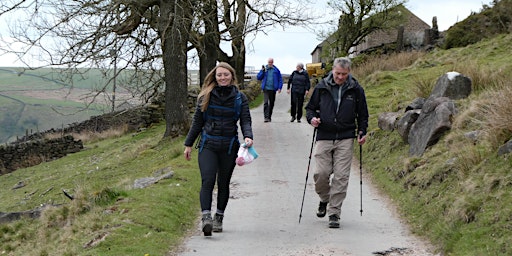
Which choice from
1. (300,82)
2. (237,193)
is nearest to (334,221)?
(237,193)

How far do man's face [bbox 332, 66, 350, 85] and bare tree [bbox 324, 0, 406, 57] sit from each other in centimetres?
4601

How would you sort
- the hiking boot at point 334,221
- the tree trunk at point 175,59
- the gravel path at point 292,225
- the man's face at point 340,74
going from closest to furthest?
the gravel path at point 292,225, the man's face at point 340,74, the hiking boot at point 334,221, the tree trunk at point 175,59

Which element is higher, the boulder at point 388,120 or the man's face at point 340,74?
the man's face at point 340,74

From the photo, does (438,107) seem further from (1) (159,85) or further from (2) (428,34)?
(2) (428,34)

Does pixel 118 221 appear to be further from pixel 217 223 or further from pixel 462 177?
pixel 462 177

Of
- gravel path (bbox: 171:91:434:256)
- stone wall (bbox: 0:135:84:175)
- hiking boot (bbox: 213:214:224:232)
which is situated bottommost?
stone wall (bbox: 0:135:84:175)

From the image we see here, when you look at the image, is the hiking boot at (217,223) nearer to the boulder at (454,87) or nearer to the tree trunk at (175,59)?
the boulder at (454,87)

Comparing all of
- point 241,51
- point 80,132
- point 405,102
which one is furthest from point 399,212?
point 80,132

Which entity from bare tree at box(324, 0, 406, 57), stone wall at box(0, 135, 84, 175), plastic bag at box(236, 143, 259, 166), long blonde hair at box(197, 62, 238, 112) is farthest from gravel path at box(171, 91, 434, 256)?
bare tree at box(324, 0, 406, 57)

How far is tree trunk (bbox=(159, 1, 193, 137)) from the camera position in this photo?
19.8 metres

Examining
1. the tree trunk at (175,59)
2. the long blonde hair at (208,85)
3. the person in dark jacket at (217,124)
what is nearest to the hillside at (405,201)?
the person in dark jacket at (217,124)

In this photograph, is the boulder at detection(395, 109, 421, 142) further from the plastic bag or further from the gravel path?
the plastic bag

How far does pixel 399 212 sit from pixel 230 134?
9.76ft

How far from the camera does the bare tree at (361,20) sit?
55.7m
